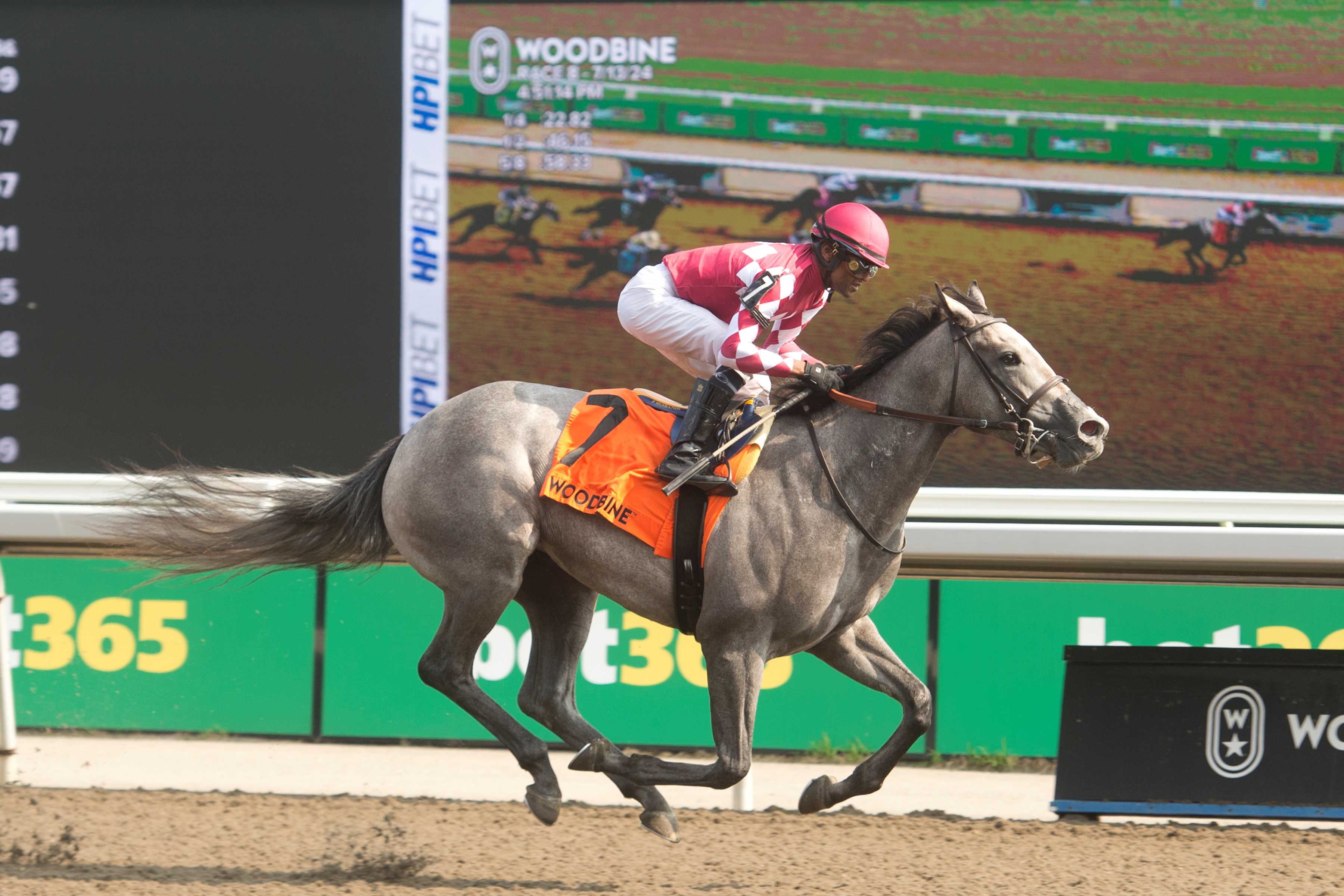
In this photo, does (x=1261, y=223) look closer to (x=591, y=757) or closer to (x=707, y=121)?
(x=707, y=121)

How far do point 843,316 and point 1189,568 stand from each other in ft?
6.24

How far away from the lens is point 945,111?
576 centimetres

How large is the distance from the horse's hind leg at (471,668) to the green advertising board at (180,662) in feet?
5.73

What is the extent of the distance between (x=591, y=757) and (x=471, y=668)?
1.37 feet

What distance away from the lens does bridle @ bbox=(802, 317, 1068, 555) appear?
314 cm

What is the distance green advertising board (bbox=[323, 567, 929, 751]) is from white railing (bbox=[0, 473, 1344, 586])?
34 cm

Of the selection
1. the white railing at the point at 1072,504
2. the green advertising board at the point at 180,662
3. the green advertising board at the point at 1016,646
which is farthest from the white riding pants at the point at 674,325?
the green advertising board at the point at 180,662

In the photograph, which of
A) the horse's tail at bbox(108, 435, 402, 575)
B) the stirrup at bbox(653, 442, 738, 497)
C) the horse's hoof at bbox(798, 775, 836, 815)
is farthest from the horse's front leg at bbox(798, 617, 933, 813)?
the horse's tail at bbox(108, 435, 402, 575)

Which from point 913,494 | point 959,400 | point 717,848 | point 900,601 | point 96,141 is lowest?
point 717,848

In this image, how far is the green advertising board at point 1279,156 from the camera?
566 centimetres

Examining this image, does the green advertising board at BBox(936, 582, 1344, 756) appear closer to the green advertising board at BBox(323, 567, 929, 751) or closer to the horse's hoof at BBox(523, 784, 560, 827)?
the green advertising board at BBox(323, 567, 929, 751)

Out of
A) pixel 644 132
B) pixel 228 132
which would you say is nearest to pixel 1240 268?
pixel 644 132

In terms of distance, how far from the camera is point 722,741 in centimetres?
326

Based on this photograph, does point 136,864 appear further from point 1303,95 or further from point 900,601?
point 1303,95
